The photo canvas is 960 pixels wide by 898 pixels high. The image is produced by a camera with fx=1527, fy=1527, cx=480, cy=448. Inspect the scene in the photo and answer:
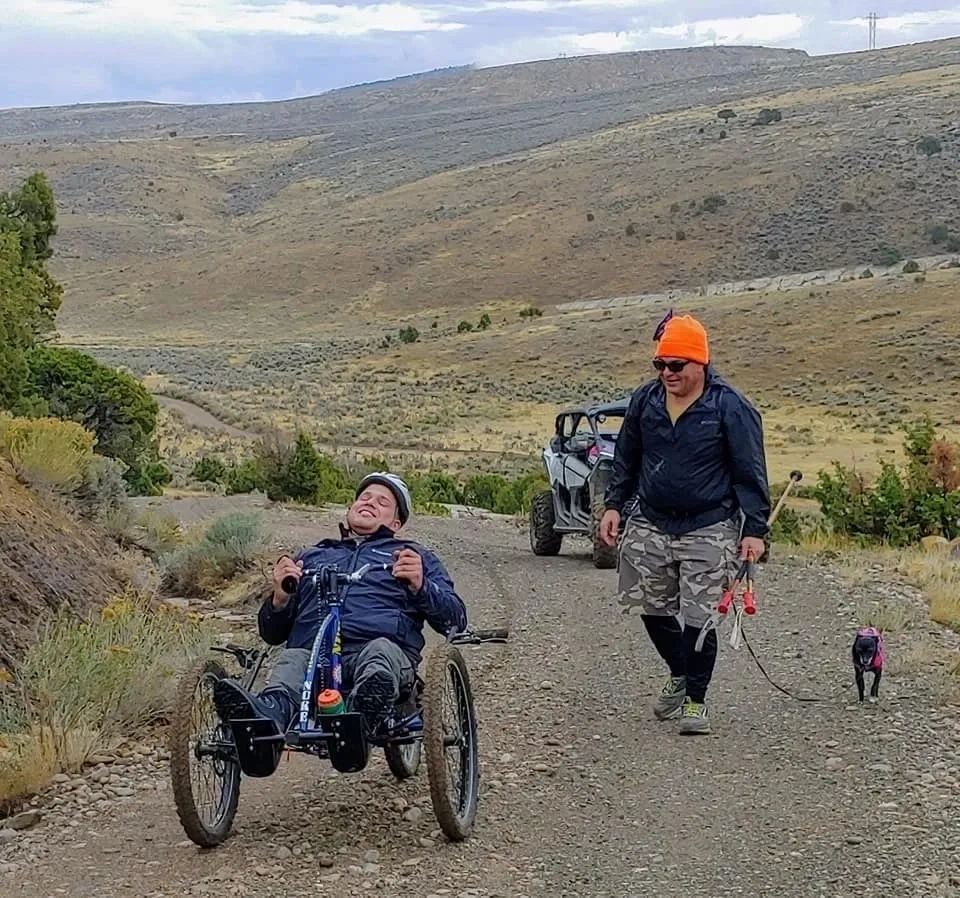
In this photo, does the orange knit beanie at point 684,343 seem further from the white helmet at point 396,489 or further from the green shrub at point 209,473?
the green shrub at point 209,473

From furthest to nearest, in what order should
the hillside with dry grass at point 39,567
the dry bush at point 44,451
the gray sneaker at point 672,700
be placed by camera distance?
1. the dry bush at point 44,451
2. the hillside with dry grass at point 39,567
3. the gray sneaker at point 672,700

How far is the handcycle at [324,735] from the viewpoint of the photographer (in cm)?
537

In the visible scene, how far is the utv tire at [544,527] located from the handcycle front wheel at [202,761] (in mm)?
10095

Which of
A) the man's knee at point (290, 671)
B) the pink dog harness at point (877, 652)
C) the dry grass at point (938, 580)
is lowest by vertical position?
the dry grass at point (938, 580)

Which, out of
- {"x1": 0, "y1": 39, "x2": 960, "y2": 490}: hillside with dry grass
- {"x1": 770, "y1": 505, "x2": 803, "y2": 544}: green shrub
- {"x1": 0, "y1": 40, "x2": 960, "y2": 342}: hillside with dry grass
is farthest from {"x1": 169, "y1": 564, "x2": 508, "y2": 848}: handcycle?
{"x1": 0, "y1": 40, "x2": 960, "y2": 342}: hillside with dry grass

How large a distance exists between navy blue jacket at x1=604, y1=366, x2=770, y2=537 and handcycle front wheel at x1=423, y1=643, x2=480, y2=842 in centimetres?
163

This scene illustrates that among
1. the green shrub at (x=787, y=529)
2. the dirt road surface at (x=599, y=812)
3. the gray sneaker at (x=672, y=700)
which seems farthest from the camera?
the green shrub at (x=787, y=529)

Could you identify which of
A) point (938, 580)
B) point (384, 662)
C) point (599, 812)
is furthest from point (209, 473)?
point (384, 662)

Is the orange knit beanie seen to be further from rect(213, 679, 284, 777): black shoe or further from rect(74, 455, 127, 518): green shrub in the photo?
rect(74, 455, 127, 518): green shrub

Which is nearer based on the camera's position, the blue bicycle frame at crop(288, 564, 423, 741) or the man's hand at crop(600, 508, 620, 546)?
the blue bicycle frame at crop(288, 564, 423, 741)

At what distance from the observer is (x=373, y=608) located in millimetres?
5945

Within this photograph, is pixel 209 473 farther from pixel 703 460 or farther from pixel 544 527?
pixel 703 460

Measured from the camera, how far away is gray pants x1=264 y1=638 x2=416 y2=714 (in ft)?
18.2

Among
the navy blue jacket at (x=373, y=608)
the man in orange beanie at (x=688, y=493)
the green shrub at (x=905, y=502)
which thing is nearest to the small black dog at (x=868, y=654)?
the man in orange beanie at (x=688, y=493)
